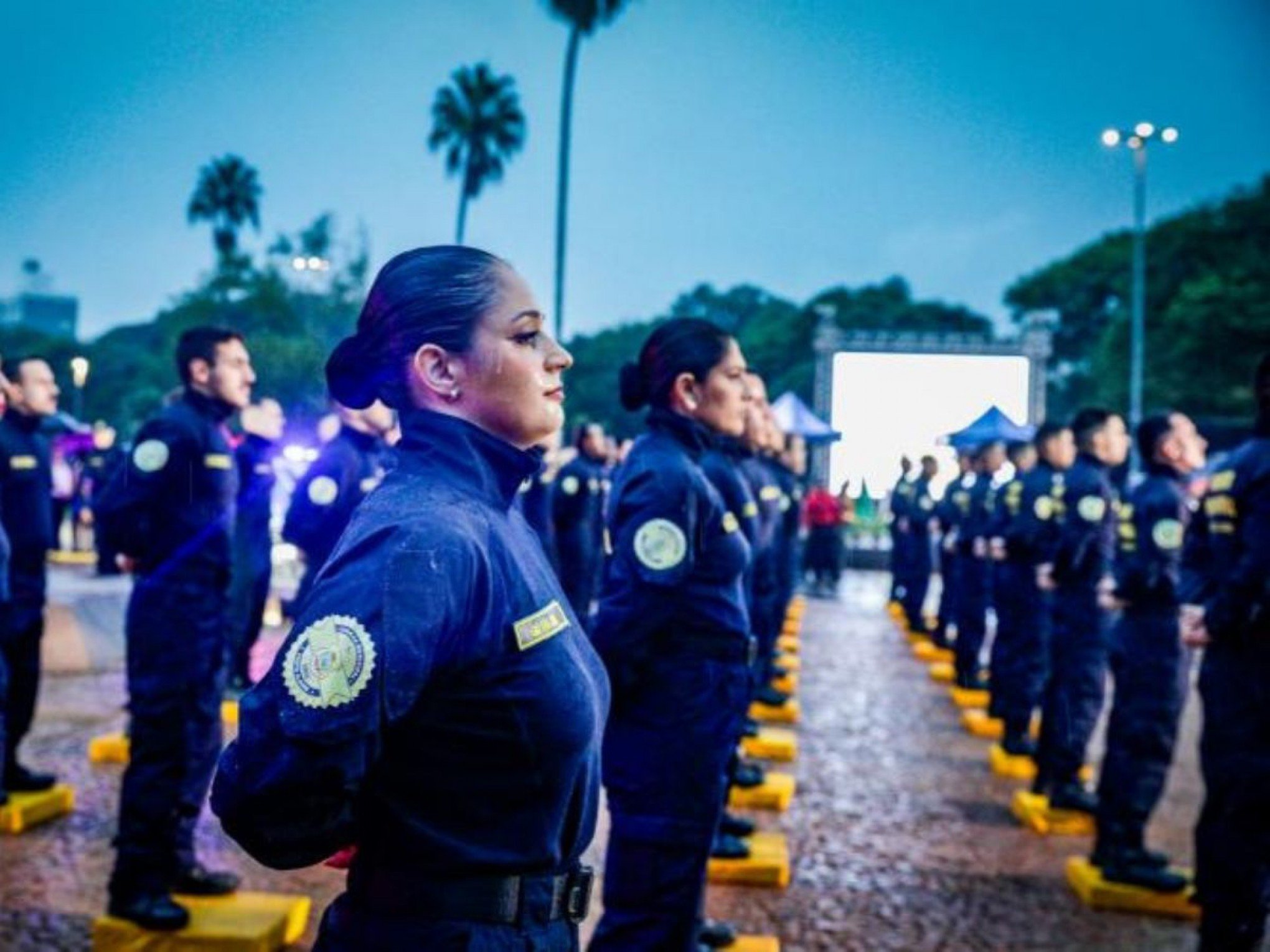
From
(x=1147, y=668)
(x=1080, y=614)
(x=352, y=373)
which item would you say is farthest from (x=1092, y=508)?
(x=352, y=373)

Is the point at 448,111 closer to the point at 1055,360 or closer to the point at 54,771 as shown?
the point at 1055,360

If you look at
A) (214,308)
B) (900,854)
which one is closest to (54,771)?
(900,854)

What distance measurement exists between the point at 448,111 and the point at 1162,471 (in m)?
40.5

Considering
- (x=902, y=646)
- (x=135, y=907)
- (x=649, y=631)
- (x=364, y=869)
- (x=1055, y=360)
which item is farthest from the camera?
(x=1055, y=360)

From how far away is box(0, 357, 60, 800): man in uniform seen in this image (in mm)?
6711

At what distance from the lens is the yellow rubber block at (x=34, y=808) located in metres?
6.07

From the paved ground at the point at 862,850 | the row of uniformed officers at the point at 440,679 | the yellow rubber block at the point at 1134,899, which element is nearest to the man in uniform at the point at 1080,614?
the paved ground at the point at 862,850

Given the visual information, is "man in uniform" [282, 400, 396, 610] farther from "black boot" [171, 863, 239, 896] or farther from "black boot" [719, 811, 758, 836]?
"black boot" [719, 811, 758, 836]

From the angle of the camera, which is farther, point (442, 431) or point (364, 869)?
point (442, 431)

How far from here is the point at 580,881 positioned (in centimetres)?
200

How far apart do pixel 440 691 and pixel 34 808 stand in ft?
17.7

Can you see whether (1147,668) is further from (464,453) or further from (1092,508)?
(464,453)

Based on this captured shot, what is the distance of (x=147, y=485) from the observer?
4.83 meters

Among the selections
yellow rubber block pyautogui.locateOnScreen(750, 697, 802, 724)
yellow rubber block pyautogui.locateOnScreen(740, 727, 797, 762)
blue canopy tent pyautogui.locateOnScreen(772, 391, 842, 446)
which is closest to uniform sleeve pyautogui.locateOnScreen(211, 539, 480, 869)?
yellow rubber block pyautogui.locateOnScreen(740, 727, 797, 762)
